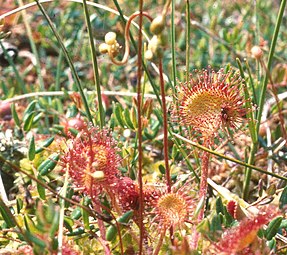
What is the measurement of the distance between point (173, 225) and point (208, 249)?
71 millimetres

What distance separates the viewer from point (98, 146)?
3.60 ft

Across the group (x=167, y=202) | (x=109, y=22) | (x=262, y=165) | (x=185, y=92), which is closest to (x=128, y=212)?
(x=167, y=202)

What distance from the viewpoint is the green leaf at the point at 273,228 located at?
3.45 feet

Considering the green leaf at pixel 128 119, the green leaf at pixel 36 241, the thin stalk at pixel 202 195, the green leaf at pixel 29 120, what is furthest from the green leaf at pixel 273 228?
the green leaf at pixel 29 120

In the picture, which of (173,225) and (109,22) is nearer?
(173,225)

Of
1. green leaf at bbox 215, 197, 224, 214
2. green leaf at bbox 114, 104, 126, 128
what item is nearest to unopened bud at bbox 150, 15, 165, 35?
green leaf at bbox 215, 197, 224, 214

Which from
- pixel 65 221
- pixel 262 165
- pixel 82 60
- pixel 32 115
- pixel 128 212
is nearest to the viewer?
pixel 128 212

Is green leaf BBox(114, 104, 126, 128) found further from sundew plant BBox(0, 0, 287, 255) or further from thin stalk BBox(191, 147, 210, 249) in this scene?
thin stalk BBox(191, 147, 210, 249)

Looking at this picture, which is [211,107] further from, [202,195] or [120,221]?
[120,221]

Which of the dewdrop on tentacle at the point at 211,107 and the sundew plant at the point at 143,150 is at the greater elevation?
the dewdrop on tentacle at the point at 211,107

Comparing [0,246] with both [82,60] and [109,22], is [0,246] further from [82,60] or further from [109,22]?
[109,22]

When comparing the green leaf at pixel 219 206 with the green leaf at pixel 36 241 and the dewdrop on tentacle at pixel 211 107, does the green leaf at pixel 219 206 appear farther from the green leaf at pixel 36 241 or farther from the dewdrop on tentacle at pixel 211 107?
the green leaf at pixel 36 241

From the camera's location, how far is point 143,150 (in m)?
1.68

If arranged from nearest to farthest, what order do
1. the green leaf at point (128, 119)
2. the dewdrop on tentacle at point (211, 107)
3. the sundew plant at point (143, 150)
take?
the sundew plant at point (143, 150), the dewdrop on tentacle at point (211, 107), the green leaf at point (128, 119)
